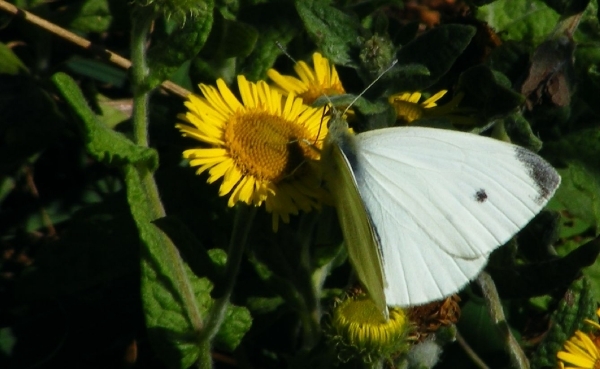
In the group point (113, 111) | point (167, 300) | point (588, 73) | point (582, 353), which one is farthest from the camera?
point (113, 111)

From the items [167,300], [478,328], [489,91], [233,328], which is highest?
[489,91]

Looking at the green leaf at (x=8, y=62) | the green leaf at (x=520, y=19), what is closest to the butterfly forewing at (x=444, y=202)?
the green leaf at (x=520, y=19)

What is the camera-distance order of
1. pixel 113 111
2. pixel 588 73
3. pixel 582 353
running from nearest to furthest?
pixel 582 353, pixel 588 73, pixel 113 111

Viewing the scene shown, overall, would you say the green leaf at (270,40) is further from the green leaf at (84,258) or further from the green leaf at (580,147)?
the green leaf at (580,147)

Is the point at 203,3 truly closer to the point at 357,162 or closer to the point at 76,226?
the point at 357,162

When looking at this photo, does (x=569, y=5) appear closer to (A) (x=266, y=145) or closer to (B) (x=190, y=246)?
(A) (x=266, y=145)

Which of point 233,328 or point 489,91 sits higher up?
point 489,91

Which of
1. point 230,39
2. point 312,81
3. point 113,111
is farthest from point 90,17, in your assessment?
point 312,81
